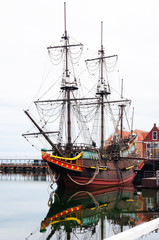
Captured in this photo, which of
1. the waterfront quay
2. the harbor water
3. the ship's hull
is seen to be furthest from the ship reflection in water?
the waterfront quay

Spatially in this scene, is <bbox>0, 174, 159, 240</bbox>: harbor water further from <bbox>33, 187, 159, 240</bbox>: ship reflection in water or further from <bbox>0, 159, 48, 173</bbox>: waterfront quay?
<bbox>0, 159, 48, 173</bbox>: waterfront quay

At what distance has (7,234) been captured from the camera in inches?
749

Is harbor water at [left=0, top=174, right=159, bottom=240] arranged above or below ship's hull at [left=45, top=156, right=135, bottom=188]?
below

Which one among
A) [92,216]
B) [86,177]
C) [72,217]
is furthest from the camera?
[86,177]

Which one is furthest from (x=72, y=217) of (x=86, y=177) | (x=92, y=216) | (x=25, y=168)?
(x=25, y=168)

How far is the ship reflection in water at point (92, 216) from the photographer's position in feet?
61.6

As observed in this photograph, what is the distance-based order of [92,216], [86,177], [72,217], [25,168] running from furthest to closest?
1. [25,168]
2. [86,177]
3. [92,216]
4. [72,217]

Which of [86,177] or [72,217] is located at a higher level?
[86,177]

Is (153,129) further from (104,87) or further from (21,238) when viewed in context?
(21,238)

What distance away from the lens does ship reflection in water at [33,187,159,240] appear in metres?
18.8

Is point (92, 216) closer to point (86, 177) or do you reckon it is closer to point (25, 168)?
point (86, 177)

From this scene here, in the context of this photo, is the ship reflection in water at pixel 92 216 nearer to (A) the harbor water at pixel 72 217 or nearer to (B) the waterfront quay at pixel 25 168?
(A) the harbor water at pixel 72 217

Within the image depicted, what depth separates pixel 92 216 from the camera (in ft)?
79.6

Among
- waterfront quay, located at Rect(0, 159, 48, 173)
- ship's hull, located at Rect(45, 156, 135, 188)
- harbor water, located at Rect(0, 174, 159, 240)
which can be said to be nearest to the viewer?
harbor water, located at Rect(0, 174, 159, 240)
